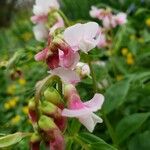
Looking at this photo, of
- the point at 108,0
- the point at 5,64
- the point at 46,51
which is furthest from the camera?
the point at 108,0

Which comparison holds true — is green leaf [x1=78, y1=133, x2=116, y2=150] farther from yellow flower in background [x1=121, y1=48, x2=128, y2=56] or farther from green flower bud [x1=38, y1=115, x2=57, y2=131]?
yellow flower in background [x1=121, y1=48, x2=128, y2=56]

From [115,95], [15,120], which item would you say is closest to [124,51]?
[15,120]

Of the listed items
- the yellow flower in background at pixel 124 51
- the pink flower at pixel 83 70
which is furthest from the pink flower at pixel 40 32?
the yellow flower in background at pixel 124 51

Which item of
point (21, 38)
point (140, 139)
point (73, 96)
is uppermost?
point (73, 96)

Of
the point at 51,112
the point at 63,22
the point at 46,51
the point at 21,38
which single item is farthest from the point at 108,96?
the point at 21,38

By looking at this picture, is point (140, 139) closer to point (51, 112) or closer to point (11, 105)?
point (51, 112)

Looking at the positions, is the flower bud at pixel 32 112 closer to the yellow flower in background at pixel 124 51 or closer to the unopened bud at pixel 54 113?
the unopened bud at pixel 54 113

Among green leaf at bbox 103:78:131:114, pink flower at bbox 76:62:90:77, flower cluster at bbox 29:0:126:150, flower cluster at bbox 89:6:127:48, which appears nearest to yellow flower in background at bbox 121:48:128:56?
flower cluster at bbox 89:6:127:48
